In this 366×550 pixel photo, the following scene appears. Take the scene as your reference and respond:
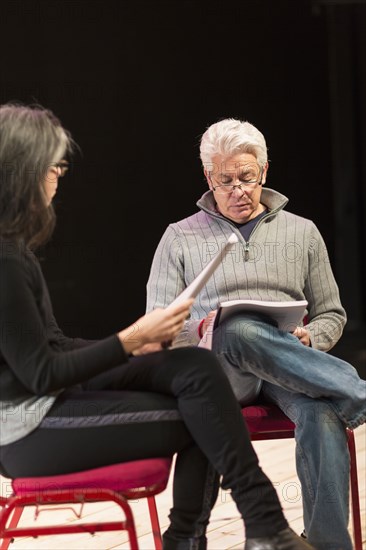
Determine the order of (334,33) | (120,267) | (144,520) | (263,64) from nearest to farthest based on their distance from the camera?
(144,520), (120,267), (263,64), (334,33)

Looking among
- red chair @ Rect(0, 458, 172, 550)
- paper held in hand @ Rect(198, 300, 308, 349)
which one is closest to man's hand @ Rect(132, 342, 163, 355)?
paper held in hand @ Rect(198, 300, 308, 349)

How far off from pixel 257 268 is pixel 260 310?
0.43m

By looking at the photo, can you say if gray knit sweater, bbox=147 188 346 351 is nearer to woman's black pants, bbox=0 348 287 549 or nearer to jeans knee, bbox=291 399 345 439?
jeans knee, bbox=291 399 345 439

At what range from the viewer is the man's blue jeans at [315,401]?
7.36 ft

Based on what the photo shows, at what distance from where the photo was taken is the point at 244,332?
2232 millimetres

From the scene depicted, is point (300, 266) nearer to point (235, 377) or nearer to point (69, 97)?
point (235, 377)

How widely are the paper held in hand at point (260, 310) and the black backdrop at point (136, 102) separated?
2536 mm

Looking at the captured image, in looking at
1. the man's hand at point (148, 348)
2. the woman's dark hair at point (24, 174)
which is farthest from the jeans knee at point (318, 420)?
the woman's dark hair at point (24, 174)

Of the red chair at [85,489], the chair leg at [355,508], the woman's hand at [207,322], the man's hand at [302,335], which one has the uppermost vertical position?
the woman's hand at [207,322]

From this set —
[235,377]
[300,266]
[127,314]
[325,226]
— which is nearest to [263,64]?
[325,226]

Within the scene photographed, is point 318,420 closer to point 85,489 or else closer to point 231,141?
point 85,489

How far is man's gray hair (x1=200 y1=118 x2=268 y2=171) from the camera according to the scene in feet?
8.55

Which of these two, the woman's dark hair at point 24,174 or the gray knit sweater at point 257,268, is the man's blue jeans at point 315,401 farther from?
the woman's dark hair at point 24,174

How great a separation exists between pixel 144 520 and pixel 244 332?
105cm
